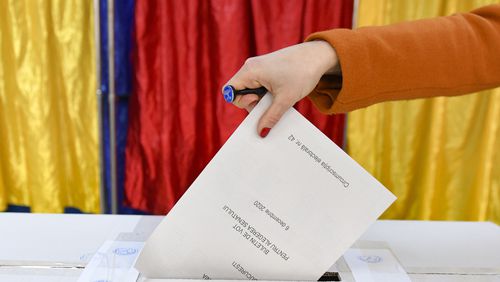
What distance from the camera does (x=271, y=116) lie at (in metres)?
0.56

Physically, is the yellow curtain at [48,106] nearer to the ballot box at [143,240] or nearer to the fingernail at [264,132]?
the ballot box at [143,240]

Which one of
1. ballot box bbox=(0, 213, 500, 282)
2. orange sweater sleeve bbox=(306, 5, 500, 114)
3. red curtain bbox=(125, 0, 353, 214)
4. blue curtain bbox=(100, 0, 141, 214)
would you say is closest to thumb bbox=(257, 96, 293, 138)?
orange sweater sleeve bbox=(306, 5, 500, 114)

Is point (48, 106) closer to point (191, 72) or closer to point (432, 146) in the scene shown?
point (191, 72)

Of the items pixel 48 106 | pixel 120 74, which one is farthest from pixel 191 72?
pixel 48 106

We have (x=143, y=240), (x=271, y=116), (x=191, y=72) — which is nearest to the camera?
(x=271, y=116)

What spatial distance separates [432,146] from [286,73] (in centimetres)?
155

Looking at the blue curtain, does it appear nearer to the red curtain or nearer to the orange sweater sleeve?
the red curtain

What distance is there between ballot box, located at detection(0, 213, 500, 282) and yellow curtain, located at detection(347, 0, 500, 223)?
1.08 metres

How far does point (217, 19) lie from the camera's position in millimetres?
1907

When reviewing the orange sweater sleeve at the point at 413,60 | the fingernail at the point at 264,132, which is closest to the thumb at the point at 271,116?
the fingernail at the point at 264,132

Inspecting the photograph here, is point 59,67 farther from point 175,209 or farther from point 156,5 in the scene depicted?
point 175,209

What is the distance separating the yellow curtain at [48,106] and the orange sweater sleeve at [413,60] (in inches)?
61.8

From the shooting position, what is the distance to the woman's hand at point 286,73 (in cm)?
58

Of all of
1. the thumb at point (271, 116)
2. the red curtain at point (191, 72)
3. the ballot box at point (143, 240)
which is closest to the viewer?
the thumb at point (271, 116)
